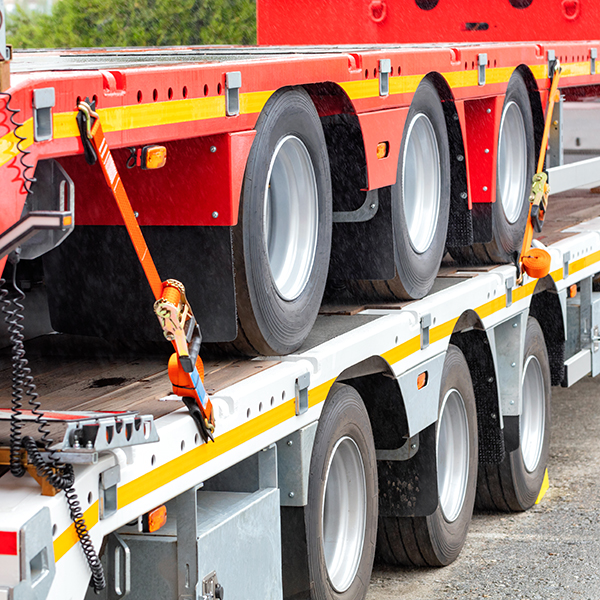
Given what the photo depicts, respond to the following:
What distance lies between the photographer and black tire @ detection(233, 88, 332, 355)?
3.33 meters

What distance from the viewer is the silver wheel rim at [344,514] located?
390 cm

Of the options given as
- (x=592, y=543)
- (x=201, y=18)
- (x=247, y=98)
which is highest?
(x=201, y=18)

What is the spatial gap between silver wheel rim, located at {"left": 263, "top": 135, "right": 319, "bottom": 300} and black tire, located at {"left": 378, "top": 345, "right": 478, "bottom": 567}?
3.89 feet

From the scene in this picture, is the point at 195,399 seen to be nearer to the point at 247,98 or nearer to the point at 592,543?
the point at 247,98

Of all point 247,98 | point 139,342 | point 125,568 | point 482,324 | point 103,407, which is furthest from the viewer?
point 482,324

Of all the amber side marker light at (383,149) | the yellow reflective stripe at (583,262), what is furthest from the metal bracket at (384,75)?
the yellow reflective stripe at (583,262)

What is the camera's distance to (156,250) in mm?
3322

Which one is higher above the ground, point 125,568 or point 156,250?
point 156,250

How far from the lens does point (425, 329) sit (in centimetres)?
441

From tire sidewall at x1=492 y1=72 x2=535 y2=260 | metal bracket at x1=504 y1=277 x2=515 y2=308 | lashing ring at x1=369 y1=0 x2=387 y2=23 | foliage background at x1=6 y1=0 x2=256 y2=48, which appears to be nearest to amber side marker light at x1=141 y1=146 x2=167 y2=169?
tire sidewall at x1=492 y1=72 x2=535 y2=260

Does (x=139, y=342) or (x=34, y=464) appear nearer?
(x=34, y=464)

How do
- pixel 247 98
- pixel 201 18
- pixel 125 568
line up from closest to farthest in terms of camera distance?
pixel 125 568
pixel 247 98
pixel 201 18

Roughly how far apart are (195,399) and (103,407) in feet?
1.00

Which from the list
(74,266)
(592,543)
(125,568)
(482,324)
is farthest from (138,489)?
(592,543)
